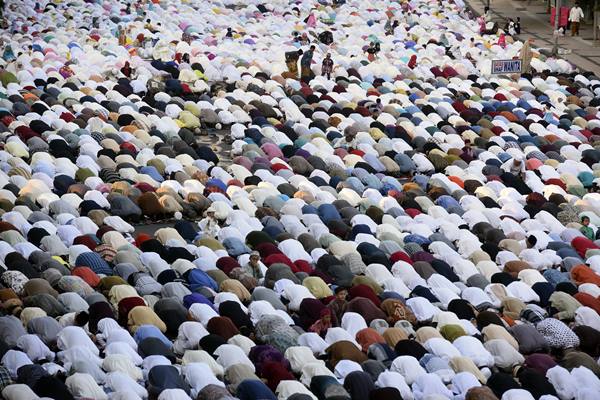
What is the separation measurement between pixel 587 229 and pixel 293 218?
613 cm

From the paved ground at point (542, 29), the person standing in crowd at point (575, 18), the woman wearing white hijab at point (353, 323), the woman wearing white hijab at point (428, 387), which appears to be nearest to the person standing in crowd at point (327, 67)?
the paved ground at point (542, 29)

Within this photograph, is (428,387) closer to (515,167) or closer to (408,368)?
(408,368)

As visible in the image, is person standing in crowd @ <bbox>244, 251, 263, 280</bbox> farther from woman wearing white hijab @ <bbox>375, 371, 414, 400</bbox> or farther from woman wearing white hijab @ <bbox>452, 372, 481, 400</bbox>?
woman wearing white hijab @ <bbox>452, 372, 481, 400</bbox>

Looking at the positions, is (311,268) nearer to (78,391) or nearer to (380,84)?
(78,391)

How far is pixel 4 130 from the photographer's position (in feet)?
114

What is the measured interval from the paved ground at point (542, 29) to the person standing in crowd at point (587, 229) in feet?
52.1

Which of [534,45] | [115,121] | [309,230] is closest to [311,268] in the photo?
[309,230]

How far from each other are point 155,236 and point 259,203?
3.22m

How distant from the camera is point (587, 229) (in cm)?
2912

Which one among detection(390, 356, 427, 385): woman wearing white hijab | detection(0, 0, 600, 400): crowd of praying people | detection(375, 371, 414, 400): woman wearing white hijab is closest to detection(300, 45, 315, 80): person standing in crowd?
detection(0, 0, 600, 400): crowd of praying people

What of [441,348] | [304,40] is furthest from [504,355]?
[304,40]

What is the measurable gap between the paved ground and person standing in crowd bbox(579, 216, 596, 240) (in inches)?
625

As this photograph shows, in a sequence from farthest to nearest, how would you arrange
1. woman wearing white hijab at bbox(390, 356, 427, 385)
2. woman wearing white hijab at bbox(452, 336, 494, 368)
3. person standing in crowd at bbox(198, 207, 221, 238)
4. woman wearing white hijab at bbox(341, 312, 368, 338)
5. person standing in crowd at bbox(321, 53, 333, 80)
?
person standing in crowd at bbox(321, 53, 333, 80), person standing in crowd at bbox(198, 207, 221, 238), woman wearing white hijab at bbox(341, 312, 368, 338), woman wearing white hijab at bbox(452, 336, 494, 368), woman wearing white hijab at bbox(390, 356, 427, 385)

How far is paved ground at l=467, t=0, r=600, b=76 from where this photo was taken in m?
47.1
